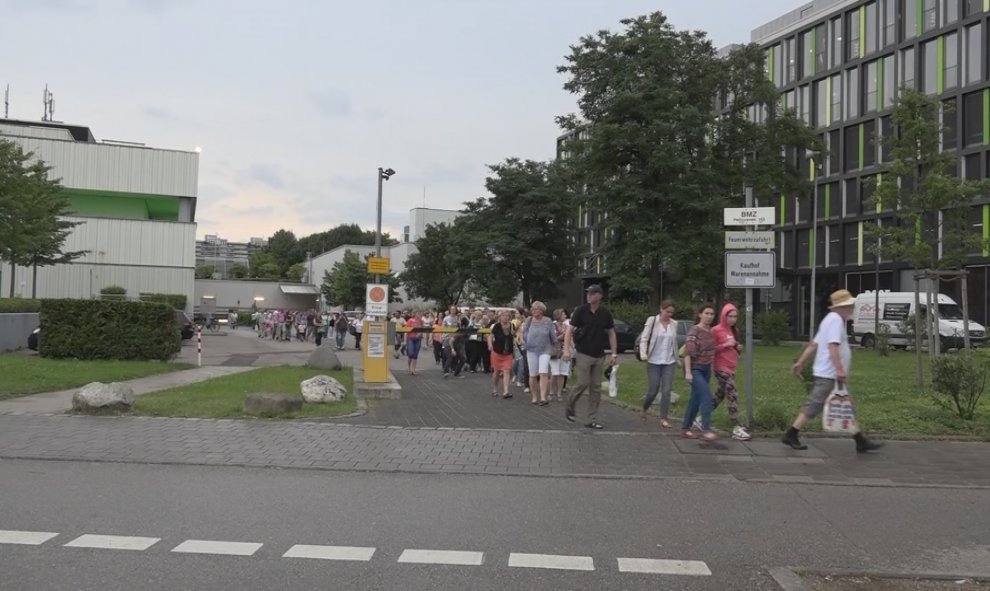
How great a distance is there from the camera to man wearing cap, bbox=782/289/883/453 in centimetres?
838

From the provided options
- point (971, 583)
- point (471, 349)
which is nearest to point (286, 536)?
point (971, 583)

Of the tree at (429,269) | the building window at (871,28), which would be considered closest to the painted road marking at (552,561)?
the building window at (871,28)

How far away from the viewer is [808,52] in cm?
4975

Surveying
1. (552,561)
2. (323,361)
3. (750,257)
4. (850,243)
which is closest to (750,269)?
(750,257)

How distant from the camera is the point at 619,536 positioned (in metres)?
5.47

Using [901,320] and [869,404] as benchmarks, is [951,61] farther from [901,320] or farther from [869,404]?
[869,404]

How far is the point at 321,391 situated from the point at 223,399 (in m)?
1.66

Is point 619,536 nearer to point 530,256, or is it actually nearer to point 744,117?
point 744,117

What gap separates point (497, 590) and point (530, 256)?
4784 cm

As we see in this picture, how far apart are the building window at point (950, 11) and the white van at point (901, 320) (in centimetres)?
1620

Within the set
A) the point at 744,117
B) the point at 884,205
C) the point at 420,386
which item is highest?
the point at 744,117

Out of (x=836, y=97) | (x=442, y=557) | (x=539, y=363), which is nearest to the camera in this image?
(x=442, y=557)

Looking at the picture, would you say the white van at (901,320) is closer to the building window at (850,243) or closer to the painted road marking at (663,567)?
the building window at (850,243)

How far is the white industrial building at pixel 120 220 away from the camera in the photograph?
43312 millimetres
